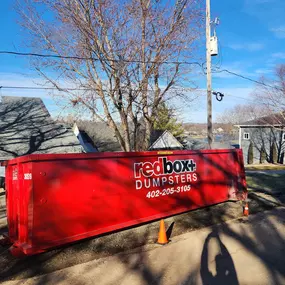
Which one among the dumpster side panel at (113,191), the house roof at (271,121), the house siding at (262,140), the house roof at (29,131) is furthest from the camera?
the house siding at (262,140)

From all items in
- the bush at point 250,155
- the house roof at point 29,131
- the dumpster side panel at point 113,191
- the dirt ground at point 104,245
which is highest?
the house roof at point 29,131

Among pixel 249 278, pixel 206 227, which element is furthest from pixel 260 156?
pixel 249 278

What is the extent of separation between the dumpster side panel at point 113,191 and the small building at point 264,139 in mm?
28678

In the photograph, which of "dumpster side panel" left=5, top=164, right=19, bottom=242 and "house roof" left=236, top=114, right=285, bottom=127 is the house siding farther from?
"dumpster side panel" left=5, top=164, right=19, bottom=242

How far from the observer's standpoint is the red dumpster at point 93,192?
193 inches

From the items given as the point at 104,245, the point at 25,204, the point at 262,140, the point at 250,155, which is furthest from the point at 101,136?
the point at 25,204

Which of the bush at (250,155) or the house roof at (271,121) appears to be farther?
the bush at (250,155)

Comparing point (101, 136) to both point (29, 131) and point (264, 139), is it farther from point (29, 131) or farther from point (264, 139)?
point (264, 139)

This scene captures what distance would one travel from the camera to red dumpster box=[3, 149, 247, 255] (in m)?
4.91

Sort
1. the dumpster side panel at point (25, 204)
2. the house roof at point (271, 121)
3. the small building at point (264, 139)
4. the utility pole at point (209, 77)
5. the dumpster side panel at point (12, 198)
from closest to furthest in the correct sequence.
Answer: the dumpster side panel at point (25, 204) < the dumpster side panel at point (12, 198) < the utility pole at point (209, 77) < the house roof at point (271, 121) < the small building at point (264, 139)

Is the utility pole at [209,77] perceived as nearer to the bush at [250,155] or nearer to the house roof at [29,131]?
the house roof at [29,131]

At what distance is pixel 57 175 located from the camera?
5.13 m

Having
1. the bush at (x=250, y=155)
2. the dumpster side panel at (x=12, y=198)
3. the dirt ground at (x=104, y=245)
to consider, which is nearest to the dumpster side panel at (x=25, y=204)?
the dumpster side panel at (x=12, y=198)

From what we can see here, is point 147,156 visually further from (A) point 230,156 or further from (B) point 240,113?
(B) point 240,113
